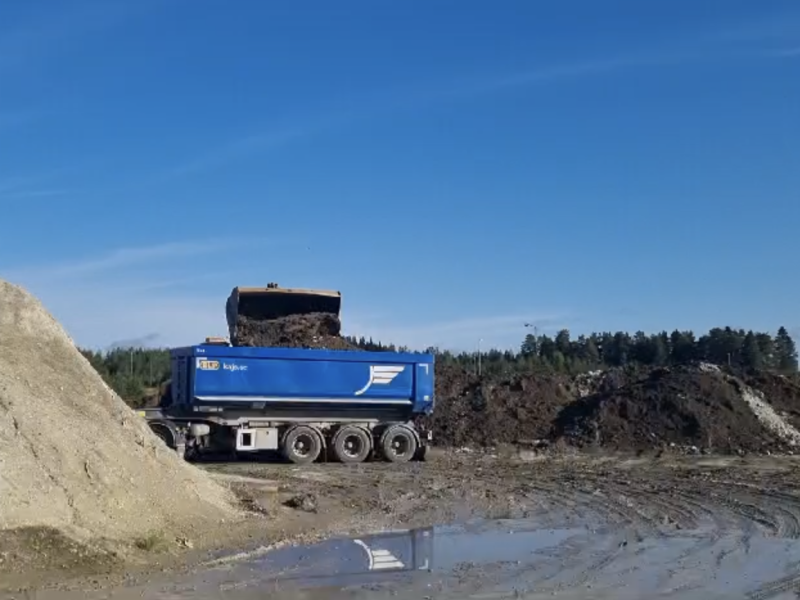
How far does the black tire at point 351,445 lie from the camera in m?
26.1

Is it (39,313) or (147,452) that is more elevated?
(39,313)

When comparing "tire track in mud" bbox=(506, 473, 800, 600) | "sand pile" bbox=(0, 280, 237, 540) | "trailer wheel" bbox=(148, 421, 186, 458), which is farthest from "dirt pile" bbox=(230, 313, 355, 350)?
"sand pile" bbox=(0, 280, 237, 540)

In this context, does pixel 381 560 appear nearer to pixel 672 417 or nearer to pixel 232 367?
pixel 232 367

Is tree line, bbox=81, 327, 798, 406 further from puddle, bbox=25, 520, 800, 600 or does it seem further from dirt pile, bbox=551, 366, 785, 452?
puddle, bbox=25, 520, 800, 600

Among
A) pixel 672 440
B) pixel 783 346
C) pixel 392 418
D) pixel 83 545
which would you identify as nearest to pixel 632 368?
pixel 672 440

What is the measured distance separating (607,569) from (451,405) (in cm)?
2341

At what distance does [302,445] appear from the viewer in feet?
85.1

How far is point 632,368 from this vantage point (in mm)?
39344

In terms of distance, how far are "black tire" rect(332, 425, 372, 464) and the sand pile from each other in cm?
1056

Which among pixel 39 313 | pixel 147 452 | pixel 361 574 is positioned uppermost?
pixel 39 313

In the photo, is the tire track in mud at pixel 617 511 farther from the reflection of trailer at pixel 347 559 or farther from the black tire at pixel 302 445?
the black tire at pixel 302 445

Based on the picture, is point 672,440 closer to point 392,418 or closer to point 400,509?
point 392,418

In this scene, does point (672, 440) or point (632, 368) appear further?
point (632, 368)

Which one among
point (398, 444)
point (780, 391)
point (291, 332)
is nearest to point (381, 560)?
point (398, 444)
